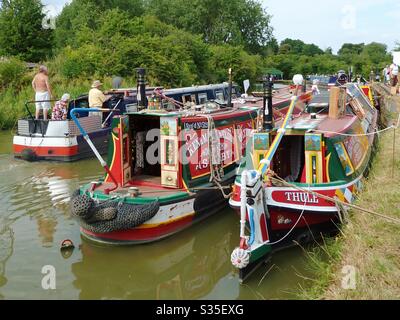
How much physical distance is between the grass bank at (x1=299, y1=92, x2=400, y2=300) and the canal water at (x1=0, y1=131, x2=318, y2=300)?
1.51 ft

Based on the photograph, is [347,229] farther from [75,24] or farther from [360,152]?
[75,24]

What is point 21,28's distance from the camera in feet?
88.2

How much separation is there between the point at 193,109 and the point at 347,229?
13.3 ft

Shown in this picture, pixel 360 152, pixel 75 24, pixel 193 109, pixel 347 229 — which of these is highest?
pixel 75 24

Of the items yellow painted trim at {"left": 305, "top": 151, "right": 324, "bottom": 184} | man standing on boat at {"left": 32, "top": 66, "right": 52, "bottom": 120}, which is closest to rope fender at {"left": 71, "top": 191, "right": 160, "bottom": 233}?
yellow painted trim at {"left": 305, "top": 151, "right": 324, "bottom": 184}

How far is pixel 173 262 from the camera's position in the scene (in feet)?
22.9

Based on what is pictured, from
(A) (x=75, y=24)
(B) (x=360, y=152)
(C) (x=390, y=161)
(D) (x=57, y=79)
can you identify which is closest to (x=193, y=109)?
(B) (x=360, y=152)

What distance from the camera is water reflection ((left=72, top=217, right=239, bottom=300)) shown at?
6062 millimetres

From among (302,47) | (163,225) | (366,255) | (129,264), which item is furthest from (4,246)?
(302,47)

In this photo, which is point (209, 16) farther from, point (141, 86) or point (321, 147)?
point (321, 147)

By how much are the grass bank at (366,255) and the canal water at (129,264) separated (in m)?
0.46

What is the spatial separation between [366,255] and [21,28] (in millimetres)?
26190

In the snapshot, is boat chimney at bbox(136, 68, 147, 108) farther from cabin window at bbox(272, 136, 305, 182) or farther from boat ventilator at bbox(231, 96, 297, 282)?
boat ventilator at bbox(231, 96, 297, 282)
